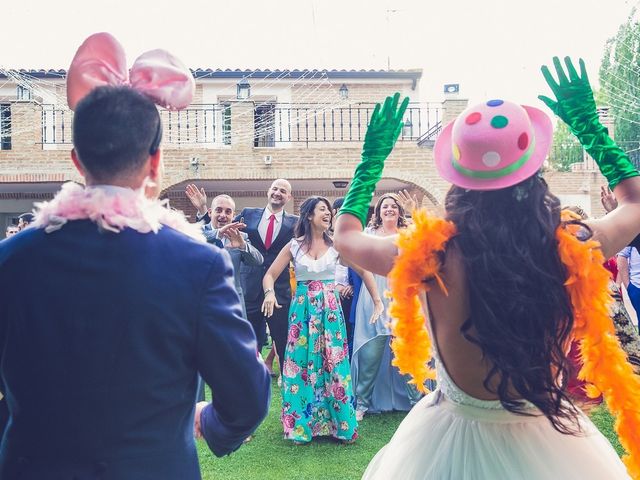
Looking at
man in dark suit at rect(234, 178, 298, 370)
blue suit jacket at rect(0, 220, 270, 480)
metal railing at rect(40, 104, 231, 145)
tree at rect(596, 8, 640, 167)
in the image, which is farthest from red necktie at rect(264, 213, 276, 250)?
metal railing at rect(40, 104, 231, 145)

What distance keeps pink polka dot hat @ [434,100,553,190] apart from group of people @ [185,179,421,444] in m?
2.55

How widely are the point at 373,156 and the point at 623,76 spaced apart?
19623mm

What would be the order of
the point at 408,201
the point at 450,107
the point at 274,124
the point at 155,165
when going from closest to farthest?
the point at 155,165 < the point at 408,201 < the point at 450,107 < the point at 274,124

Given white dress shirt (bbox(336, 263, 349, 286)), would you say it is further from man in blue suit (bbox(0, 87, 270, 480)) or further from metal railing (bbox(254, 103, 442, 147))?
metal railing (bbox(254, 103, 442, 147))

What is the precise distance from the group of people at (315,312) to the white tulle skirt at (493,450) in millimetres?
2538

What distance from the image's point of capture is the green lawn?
4.38 meters

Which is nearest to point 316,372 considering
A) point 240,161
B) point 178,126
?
point 240,161

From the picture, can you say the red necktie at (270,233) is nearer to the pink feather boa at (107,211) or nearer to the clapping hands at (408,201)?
the clapping hands at (408,201)

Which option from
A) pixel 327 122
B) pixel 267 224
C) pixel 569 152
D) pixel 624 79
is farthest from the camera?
pixel 569 152

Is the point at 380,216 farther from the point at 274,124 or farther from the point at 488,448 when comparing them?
the point at 274,124

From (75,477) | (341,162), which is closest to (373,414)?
(75,477)

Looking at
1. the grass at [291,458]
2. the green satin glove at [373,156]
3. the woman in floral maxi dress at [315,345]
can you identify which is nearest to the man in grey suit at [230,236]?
the woman in floral maxi dress at [315,345]

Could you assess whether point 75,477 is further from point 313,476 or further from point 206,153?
point 206,153

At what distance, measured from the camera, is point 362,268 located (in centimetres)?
202
